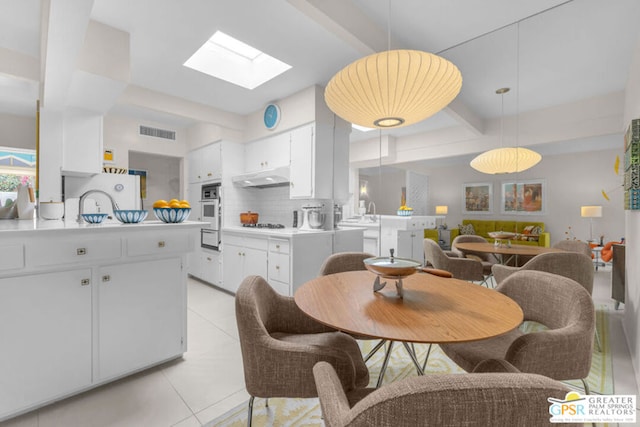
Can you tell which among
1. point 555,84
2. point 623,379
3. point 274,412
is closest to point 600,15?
point 555,84

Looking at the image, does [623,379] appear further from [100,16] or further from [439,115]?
→ [100,16]

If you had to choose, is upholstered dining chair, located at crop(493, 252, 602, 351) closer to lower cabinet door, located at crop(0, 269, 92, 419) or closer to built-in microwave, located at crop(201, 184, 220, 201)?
lower cabinet door, located at crop(0, 269, 92, 419)

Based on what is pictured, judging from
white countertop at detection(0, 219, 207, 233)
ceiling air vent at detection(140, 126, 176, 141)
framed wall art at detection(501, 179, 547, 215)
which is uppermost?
ceiling air vent at detection(140, 126, 176, 141)

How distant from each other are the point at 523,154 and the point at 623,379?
1827 millimetres

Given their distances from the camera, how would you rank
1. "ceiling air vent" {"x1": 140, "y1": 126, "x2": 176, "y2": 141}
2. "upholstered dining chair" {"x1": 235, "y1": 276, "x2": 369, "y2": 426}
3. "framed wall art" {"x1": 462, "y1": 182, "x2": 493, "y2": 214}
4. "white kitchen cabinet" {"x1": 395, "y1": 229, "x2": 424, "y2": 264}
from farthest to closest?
"ceiling air vent" {"x1": 140, "y1": 126, "x2": 176, "y2": 141} < "white kitchen cabinet" {"x1": 395, "y1": 229, "x2": 424, "y2": 264} < "framed wall art" {"x1": 462, "y1": 182, "x2": 493, "y2": 214} < "upholstered dining chair" {"x1": 235, "y1": 276, "x2": 369, "y2": 426}

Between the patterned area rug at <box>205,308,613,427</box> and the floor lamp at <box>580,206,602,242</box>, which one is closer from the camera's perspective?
the patterned area rug at <box>205,308,613,427</box>

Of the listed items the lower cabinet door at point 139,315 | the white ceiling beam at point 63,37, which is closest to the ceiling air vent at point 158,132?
the white ceiling beam at point 63,37

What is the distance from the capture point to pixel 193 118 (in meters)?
4.19

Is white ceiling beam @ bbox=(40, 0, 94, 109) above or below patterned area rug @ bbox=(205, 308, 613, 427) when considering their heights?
above

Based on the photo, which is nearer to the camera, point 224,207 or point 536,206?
point 536,206

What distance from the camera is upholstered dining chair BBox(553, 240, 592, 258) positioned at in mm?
2266

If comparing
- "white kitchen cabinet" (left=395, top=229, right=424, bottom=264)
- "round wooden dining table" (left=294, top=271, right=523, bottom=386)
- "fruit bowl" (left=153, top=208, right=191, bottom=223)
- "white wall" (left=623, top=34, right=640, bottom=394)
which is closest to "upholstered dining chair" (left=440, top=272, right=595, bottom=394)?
"round wooden dining table" (left=294, top=271, right=523, bottom=386)

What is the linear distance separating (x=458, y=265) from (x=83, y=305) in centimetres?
329

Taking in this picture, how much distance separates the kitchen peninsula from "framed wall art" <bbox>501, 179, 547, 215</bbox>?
283 cm
